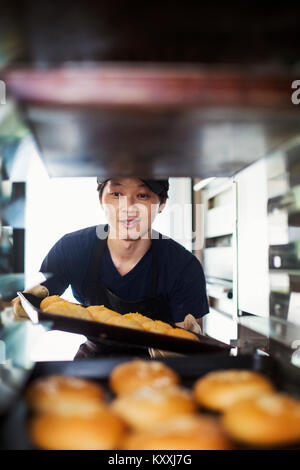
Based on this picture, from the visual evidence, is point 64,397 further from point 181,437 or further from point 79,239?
point 79,239

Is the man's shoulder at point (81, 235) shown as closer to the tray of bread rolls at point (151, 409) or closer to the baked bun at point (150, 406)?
the tray of bread rolls at point (151, 409)

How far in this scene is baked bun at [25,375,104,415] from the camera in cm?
85

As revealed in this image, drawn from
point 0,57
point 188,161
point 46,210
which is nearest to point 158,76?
point 0,57

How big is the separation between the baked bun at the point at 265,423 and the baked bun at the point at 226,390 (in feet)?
0.30

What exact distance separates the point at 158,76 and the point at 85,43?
0.20m

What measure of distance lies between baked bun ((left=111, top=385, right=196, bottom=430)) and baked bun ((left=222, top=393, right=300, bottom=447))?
100 mm

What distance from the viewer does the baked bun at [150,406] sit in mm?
835

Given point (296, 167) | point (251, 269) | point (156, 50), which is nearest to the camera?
point (156, 50)

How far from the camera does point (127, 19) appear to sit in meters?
0.80

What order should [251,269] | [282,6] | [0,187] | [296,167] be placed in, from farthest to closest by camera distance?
[251,269] < [296,167] < [0,187] < [282,6]

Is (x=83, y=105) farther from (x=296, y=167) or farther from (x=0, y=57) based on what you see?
(x=296, y=167)

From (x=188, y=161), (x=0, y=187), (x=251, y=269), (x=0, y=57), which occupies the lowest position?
(x=251, y=269)

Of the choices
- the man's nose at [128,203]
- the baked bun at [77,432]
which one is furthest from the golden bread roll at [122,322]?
the man's nose at [128,203]

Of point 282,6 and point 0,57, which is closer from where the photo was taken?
point 282,6
